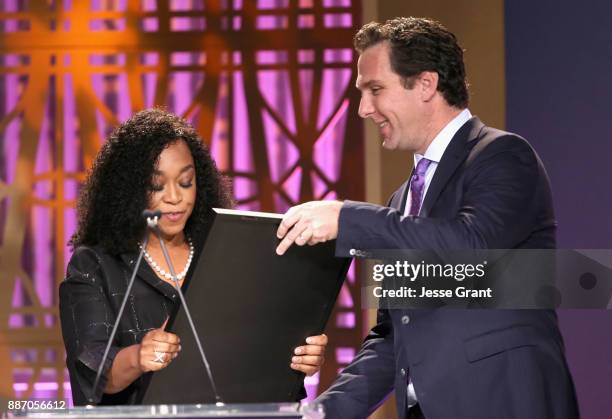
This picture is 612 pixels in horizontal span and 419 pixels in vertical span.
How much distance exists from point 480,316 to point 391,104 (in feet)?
1.75

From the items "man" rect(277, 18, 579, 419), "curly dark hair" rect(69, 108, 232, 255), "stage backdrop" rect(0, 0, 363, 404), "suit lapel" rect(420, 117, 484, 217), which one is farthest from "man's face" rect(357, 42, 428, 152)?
"stage backdrop" rect(0, 0, 363, 404)

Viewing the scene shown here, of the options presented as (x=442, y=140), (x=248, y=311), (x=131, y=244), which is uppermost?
(x=442, y=140)

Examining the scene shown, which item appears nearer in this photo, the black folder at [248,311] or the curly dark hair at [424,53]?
the black folder at [248,311]

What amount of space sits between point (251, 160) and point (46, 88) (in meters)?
0.88

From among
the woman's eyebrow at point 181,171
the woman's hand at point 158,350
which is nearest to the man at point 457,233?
the woman's hand at point 158,350

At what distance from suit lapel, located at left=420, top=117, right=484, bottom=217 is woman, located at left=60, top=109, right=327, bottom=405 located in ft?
1.25

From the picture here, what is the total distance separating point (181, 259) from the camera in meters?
2.29

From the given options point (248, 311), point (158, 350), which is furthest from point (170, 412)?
point (248, 311)

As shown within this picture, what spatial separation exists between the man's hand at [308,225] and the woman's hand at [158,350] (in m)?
0.28

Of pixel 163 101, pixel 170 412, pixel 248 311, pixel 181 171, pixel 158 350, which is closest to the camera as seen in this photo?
pixel 170 412

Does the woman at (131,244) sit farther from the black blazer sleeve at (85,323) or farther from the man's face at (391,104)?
the man's face at (391,104)

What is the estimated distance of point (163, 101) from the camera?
398 centimetres

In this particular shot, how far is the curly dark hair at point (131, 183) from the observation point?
2.27 m

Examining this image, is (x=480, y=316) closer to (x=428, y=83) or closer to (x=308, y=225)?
(x=308, y=225)
